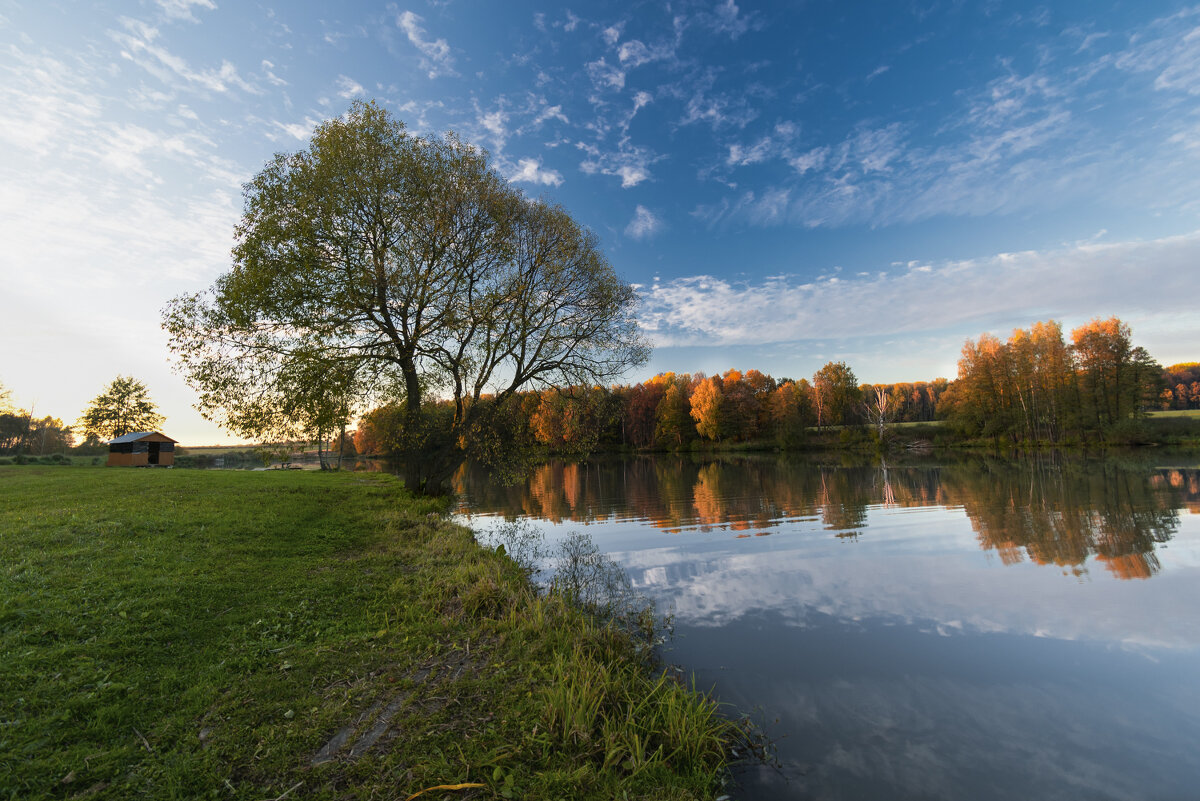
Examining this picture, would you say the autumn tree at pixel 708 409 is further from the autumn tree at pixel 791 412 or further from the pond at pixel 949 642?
the pond at pixel 949 642

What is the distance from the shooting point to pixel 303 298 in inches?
567

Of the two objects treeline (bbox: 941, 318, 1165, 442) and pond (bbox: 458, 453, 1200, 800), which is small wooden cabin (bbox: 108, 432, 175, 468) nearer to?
pond (bbox: 458, 453, 1200, 800)

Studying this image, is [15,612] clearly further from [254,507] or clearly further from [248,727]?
[254,507]

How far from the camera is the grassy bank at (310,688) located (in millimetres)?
3314

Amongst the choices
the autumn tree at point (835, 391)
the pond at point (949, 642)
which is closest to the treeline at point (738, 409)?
the autumn tree at point (835, 391)

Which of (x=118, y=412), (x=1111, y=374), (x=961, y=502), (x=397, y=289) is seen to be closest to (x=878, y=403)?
(x=1111, y=374)

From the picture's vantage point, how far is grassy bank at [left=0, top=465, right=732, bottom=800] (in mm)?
3314

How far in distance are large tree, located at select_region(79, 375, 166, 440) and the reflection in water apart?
190 feet

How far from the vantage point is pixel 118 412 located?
5941 centimetres

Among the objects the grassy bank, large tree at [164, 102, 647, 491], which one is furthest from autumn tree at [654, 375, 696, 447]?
the grassy bank

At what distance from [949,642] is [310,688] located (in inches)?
301

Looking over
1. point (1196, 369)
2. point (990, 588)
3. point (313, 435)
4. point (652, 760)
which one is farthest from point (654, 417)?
point (1196, 369)

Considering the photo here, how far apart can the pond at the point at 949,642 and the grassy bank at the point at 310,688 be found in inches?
49.5

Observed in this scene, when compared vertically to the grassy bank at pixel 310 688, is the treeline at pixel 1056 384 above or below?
above
